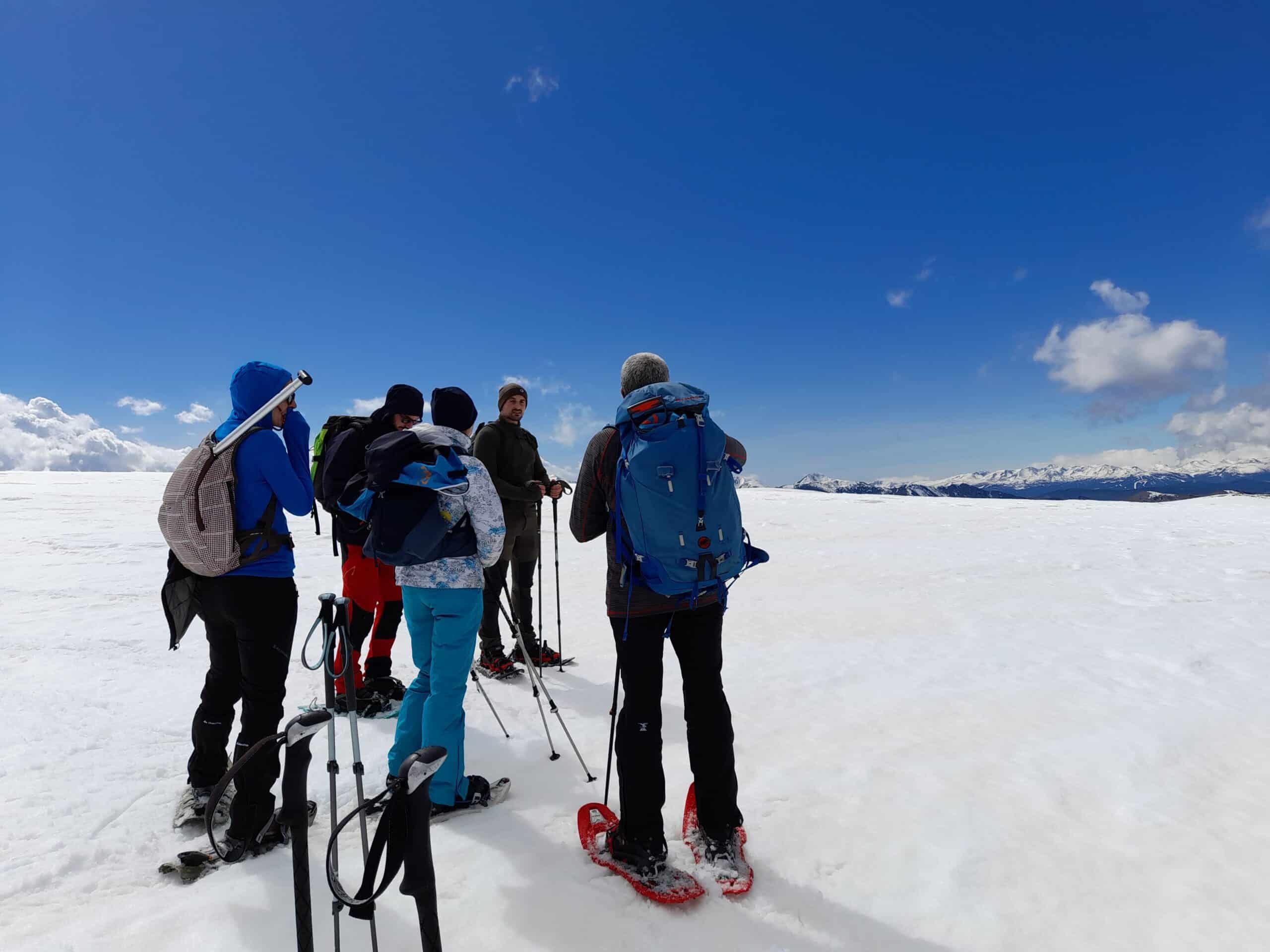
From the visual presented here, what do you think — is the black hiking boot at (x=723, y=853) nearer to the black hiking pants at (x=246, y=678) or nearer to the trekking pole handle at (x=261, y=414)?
the black hiking pants at (x=246, y=678)

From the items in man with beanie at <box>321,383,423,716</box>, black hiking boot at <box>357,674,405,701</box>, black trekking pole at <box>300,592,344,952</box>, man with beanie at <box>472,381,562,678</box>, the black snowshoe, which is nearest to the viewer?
black trekking pole at <box>300,592,344,952</box>

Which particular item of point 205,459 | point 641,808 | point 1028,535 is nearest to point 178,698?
point 205,459

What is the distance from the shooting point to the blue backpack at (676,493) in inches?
110

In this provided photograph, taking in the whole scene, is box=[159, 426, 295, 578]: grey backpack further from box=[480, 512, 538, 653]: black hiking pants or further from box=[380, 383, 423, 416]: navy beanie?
box=[480, 512, 538, 653]: black hiking pants

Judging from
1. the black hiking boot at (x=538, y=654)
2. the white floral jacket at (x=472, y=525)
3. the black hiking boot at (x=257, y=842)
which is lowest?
the black hiking boot at (x=257, y=842)

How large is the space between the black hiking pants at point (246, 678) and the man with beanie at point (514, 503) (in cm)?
214

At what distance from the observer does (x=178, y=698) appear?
17.6ft

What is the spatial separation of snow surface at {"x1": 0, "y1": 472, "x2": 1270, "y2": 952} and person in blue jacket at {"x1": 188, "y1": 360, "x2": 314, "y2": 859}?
364mm

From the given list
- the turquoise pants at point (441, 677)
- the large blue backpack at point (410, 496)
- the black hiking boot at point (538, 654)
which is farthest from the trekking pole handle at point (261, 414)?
the black hiking boot at point (538, 654)

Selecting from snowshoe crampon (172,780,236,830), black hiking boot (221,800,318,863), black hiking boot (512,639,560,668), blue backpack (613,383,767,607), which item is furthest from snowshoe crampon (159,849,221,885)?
black hiking boot (512,639,560,668)

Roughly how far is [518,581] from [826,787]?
3527 mm

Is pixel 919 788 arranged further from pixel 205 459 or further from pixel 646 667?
pixel 205 459

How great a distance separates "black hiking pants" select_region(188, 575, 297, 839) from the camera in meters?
3.19

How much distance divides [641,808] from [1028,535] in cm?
1470
